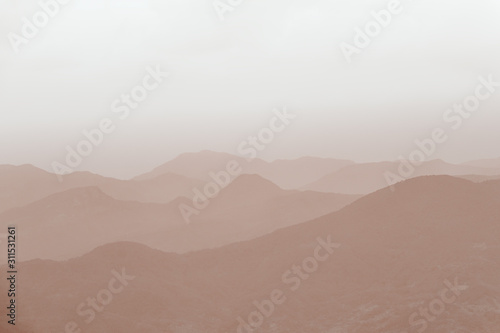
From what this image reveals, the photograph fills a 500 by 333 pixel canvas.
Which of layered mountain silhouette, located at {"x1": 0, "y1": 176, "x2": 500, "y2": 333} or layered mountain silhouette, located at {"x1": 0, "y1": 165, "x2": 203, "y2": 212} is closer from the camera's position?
layered mountain silhouette, located at {"x1": 0, "y1": 176, "x2": 500, "y2": 333}

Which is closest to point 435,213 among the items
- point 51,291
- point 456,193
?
point 456,193

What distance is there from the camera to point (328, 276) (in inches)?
1594

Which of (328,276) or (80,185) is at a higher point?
(80,185)

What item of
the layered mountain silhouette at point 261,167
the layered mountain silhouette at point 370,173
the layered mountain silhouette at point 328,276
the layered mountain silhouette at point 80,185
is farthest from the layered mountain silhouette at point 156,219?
the layered mountain silhouette at point 261,167

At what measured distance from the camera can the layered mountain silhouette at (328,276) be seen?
34.6m

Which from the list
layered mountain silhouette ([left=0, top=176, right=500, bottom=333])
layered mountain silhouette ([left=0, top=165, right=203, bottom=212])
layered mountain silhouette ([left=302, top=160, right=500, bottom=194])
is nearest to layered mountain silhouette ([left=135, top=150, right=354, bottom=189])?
layered mountain silhouette ([left=0, top=165, right=203, bottom=212])

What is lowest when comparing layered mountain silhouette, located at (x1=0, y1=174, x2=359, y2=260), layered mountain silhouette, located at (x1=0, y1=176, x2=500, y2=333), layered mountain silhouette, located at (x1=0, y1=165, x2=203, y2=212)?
layered mountain silhouette, located at (x1=0, y1=176, x2=500, y2=333)

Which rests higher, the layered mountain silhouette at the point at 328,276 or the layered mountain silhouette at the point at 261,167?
the layered mountain silhouette at the point at 261,167

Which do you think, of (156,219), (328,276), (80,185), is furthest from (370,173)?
(80,185)

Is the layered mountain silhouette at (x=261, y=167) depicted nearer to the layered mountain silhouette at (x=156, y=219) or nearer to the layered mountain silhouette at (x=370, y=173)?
the layered mountain silhouette at (x=370, y=173)

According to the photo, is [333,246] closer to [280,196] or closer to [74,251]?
[280,196]

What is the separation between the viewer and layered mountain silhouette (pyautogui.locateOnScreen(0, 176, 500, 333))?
34625mm

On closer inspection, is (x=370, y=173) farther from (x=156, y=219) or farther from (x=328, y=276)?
(x=328, y=276)

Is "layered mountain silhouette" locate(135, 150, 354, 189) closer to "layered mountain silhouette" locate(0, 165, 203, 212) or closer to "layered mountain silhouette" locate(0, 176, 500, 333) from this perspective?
"layered mountain silhouette" locate(0, 165, 203, 212)
